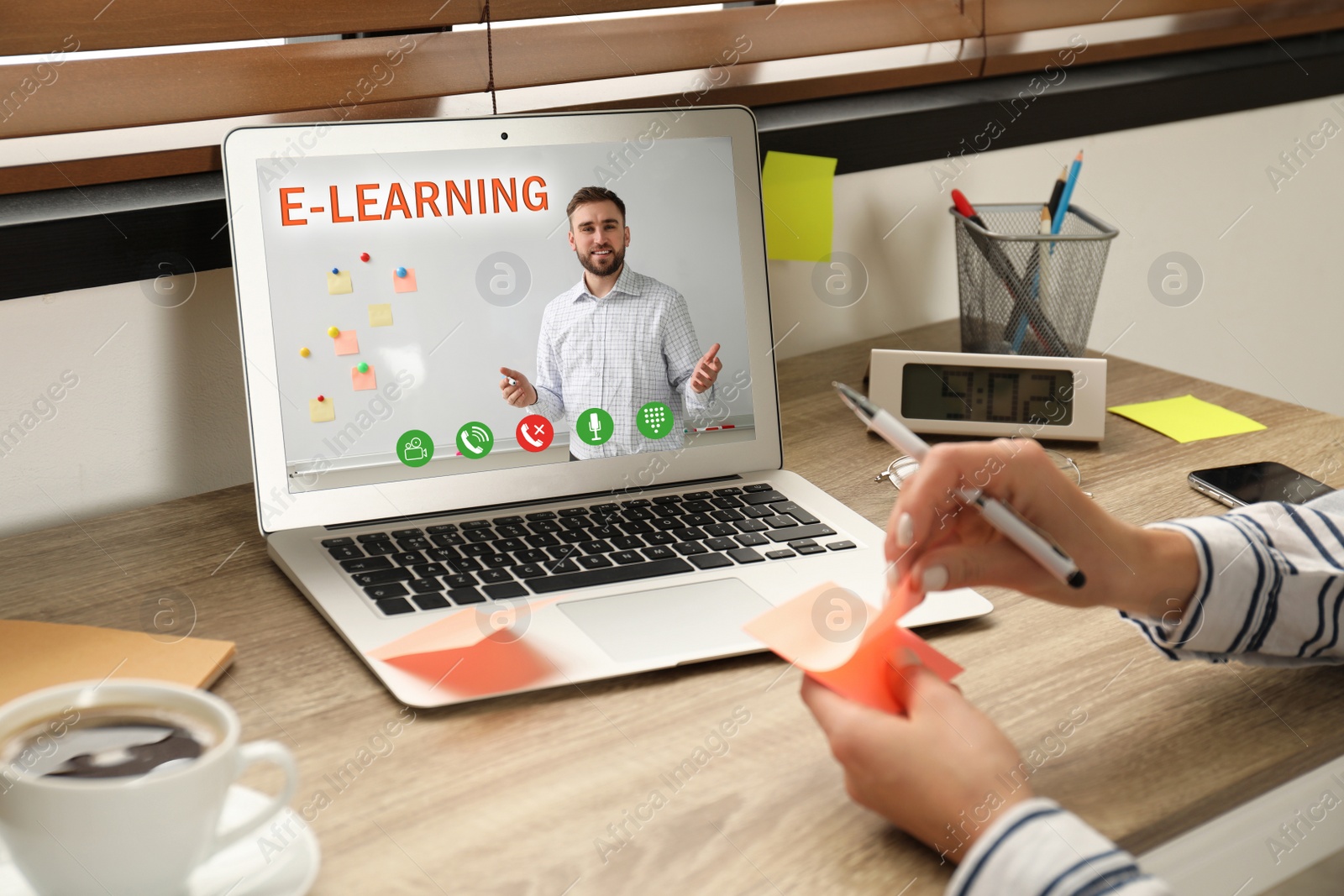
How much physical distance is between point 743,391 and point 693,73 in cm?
41

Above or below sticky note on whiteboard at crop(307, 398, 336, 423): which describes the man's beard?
above

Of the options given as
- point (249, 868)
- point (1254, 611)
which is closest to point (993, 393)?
point (1254, 611)

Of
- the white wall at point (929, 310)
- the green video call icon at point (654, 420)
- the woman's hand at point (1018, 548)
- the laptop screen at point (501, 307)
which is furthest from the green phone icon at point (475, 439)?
the woman's hand at point (1018, 548)

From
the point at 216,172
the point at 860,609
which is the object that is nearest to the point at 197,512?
the point at 216,172

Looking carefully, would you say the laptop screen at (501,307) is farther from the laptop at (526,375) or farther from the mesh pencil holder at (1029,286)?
the mesh pencil holder at (1029,286)

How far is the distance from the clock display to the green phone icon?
1.29ft

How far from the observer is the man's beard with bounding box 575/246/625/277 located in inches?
32.1

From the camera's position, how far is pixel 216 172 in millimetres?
869

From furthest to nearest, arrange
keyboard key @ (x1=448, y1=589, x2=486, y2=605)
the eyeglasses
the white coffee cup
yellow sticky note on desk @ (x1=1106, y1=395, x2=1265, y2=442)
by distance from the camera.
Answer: yellow sticky note on desk @ (x1=1106, y1=395, x2=1265, y2=442) → the eyeglasses → keyboard key @ (x1=448, y1=589, x2=486, y2=605) → the white coffee cup

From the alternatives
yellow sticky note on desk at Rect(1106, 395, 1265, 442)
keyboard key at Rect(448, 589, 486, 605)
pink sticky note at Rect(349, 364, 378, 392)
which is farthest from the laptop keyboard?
yellow sticky note on desk at Rect(1106, 395, 1265, 442)

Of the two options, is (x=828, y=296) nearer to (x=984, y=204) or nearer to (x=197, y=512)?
(x=984, y=204)

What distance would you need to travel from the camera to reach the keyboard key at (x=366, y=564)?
694mm

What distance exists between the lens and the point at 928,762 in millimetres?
480

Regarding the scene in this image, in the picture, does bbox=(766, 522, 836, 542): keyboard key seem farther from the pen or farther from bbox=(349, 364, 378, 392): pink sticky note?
bbox=(349, 364, 378, 392): pink sticky note
